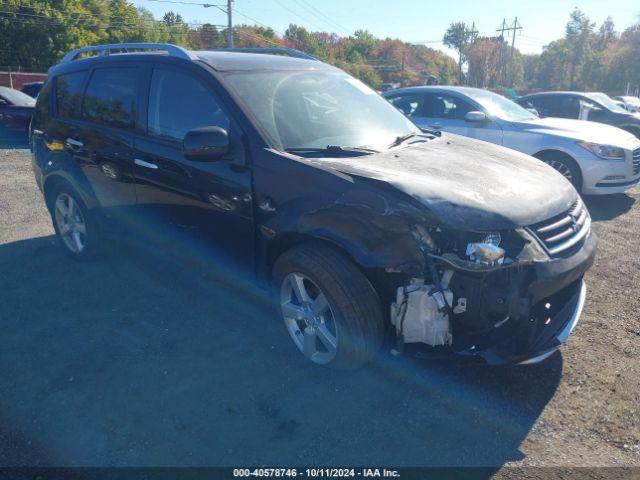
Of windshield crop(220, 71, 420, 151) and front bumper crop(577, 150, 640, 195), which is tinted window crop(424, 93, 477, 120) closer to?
front bumper crop(577, 150, 640, 195)

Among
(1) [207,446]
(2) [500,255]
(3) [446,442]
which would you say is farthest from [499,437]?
(1) [207,446]

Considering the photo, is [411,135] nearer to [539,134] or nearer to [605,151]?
[539,134]

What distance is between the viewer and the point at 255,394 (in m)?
3.08

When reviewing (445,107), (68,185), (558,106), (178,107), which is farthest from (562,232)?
(558,106)

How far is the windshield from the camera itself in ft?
11.4

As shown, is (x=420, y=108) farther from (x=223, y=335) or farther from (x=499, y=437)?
(x=499, y=437)

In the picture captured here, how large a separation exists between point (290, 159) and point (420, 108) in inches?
231

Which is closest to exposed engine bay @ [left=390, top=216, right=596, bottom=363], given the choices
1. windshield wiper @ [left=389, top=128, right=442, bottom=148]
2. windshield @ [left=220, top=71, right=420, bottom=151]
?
windshield @ [left=220, top=71, right=420, bottom=151]

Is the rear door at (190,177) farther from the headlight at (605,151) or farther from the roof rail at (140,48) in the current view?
the headlight at (605,151)

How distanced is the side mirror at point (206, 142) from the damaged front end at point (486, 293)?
135 cm

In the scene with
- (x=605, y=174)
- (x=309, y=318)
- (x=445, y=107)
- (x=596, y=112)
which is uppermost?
(x=445, y=107)

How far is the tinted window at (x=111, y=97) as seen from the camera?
4.19 m

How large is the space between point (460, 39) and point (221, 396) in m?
99.6

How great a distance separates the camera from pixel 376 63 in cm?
8312
